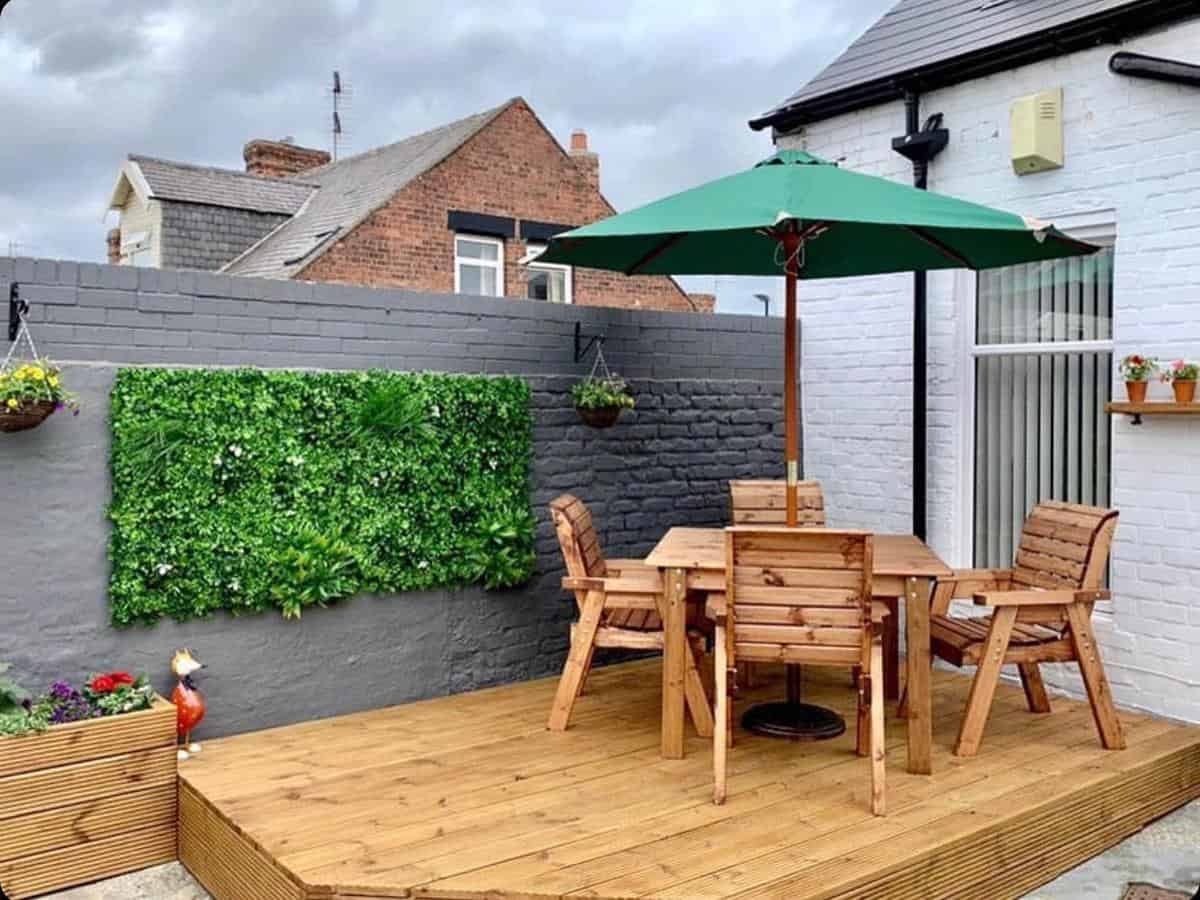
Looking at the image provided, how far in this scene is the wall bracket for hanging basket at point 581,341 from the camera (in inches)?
197

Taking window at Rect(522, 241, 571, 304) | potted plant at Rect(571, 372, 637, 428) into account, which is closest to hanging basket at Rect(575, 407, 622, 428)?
potted plant at Rect(571, 372, 637, 428)

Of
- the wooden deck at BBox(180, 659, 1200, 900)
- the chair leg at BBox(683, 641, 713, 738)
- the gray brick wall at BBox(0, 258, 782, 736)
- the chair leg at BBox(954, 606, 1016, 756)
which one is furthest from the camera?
the chair leg at BBox(683, 641, 713, 738)

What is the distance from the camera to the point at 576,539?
155 inches

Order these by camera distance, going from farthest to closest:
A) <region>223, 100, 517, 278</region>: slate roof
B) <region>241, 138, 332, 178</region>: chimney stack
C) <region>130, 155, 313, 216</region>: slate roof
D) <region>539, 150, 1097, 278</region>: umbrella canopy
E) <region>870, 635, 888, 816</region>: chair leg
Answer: <region>241, 138, 332, 178</region>: chimney stack < <region>130, 155, 313, 216</region>: slate roof < <region>223, 100, 517, 278</region>: slate roof < <region>539, 150, 1097, 278</region>: umbrella canopy < <region>870, 635, 888, 816</region>: chair leg

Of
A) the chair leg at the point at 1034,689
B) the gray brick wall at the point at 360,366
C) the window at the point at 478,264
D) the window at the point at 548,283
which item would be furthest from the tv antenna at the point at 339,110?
the chair leg at the point at 1034,689

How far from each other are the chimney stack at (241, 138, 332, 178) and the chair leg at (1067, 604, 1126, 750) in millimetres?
14210

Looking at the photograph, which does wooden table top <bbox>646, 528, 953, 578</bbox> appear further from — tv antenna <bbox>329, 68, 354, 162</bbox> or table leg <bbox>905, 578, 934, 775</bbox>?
tv antenna <bbox>329, 68, 354, 162</bbox>

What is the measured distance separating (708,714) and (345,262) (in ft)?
32.1

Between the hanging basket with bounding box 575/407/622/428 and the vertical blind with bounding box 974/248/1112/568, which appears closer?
the vertical blind with bounding box 974/248/1112/568

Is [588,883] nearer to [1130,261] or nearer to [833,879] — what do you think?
[833,879]

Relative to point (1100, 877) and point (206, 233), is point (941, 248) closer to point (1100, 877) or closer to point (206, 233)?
point (1100, 877)

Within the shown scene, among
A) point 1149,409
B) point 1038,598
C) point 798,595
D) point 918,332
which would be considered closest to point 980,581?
point 1038,598

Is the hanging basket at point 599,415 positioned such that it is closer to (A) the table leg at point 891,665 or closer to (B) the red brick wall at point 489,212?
(A) the table leg at point 891,665

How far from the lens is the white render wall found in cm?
412
